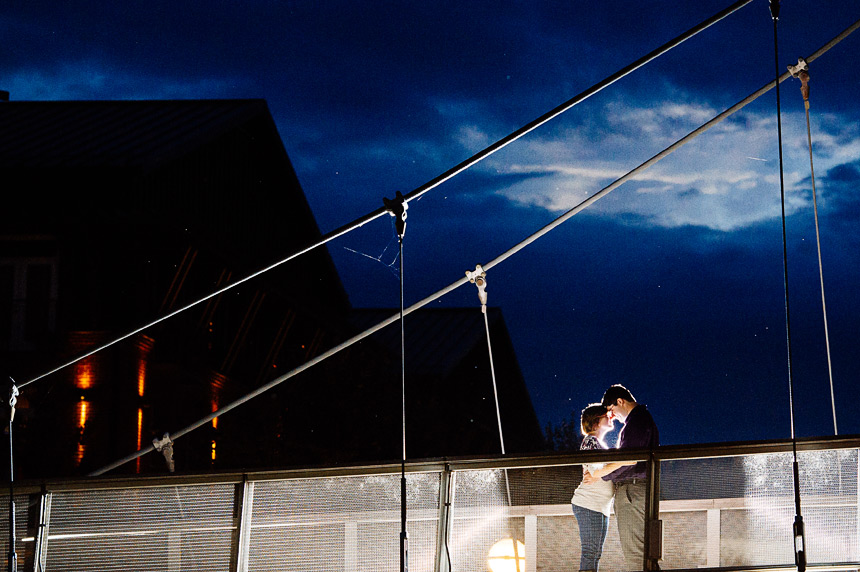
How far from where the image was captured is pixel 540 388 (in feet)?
293

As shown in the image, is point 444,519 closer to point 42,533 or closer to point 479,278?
point 42,533

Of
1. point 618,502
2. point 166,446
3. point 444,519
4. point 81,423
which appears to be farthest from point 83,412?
point 618,502

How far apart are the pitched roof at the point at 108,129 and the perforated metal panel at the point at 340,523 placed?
15.5 m

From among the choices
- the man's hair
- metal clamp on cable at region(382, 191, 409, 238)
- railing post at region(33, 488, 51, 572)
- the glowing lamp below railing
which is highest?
metal clamp on cable at region(382, 191, 409, 238)

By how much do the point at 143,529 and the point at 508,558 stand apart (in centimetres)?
271

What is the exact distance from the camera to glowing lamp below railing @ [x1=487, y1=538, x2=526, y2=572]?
839 centimetres

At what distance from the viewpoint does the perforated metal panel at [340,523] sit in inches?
338

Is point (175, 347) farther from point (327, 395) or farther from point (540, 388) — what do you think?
point (540, 388)

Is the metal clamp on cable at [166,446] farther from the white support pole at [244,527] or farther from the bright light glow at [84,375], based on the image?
the bright light glow at [84,375]

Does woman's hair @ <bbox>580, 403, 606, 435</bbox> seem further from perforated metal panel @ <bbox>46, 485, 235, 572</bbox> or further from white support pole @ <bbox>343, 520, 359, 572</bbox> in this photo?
perforated metal panel @ <bbox>46, 485, 235, 572</bbox>

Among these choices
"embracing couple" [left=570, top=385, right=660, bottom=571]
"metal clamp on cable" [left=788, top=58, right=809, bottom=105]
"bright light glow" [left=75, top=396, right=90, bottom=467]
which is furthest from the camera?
"bright light glow" [left=75, top=396, right=90, bottom=467]

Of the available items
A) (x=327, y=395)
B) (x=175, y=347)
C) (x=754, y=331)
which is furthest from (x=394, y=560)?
(x=754, y=331)

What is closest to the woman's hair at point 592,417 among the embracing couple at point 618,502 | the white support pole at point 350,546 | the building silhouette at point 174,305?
the embracing couple at point 618,502

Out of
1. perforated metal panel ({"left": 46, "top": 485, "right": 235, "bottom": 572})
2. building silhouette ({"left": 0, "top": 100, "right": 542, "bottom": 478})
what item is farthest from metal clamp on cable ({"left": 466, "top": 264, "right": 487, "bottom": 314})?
building silhouette ({"left": 0, "top": 100, "right": 542, "bottom": 478})
